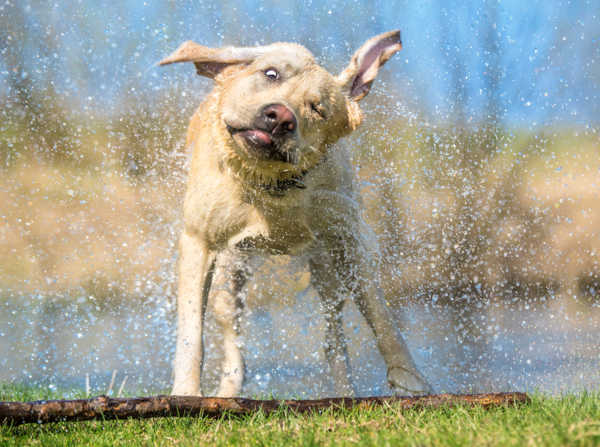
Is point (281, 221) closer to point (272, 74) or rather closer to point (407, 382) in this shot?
point (272, 74)

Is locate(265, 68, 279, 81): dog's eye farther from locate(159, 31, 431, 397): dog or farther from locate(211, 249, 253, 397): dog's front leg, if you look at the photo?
locate(211, 249, 253, 397): dog's front leg

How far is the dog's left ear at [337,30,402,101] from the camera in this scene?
13.5 feet

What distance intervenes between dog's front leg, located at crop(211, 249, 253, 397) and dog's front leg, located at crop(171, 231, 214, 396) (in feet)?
1.50

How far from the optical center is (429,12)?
6074mm

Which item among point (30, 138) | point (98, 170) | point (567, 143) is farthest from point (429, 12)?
point (30, 138)

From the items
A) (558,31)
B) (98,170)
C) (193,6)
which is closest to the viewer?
(193,6)

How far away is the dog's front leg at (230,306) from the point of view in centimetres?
477

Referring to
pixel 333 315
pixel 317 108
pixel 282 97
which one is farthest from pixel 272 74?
pixel 333 315

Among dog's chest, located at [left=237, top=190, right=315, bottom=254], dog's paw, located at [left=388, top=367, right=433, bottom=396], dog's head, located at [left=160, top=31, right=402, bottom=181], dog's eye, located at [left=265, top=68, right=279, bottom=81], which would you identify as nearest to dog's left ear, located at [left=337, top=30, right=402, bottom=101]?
dog's head, located at [left=160, top=31, right=402, bottom=181]

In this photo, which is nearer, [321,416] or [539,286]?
[321,416]

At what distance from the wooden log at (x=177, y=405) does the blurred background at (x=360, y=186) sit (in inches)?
75.9

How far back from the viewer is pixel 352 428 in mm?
2246

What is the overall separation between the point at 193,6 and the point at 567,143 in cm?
435

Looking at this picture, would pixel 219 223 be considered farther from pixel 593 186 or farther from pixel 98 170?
pixel 593 186
